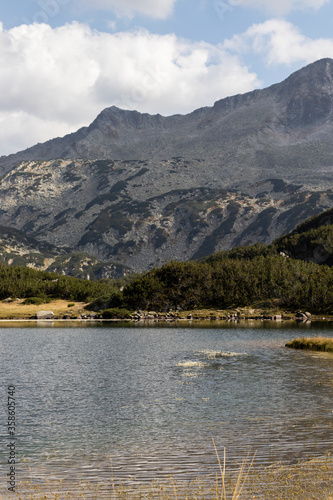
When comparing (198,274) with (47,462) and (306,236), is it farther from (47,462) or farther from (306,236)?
(47,462)

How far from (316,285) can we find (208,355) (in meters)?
90.3

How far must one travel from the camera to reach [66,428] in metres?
26.0

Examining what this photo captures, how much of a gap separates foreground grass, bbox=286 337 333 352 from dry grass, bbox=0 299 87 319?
295ft

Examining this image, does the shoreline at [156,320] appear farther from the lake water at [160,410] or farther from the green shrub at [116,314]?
the lake water at [160,410]

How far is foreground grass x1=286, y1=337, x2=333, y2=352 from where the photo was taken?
61.3m

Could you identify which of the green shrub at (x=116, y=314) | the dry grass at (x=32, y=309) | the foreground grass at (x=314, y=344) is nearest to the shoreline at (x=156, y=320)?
the green shrub at (x=116, y=314)

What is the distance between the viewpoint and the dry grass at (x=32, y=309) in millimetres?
141925

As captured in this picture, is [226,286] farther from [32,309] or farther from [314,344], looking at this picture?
[314,344]

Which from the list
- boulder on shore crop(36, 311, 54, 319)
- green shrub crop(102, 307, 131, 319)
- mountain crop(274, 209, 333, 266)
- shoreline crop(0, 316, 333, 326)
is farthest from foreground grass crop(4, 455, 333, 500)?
mountain crop(274, 209, 333, 266)

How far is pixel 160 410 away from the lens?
98.3 ft

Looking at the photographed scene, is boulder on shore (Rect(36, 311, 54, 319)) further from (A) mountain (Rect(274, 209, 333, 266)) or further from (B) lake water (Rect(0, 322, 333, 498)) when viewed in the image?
(A) mountain (Rect(274, 209, 333, 266))

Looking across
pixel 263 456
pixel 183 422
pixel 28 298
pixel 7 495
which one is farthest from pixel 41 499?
pixel 28 298

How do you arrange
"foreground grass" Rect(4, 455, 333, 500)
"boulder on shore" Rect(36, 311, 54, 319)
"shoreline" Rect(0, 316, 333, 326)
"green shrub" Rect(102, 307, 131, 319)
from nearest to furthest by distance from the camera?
"foreground grass" Rect(4, 455, 333, 500)
"shoreline" Rect(0, 316, 333, 326)
"boulder on shore" Rect(36, 311, 54, 319)
"green shrub" Rect(102, 307, 131, 319)

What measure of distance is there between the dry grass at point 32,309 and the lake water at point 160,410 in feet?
272
